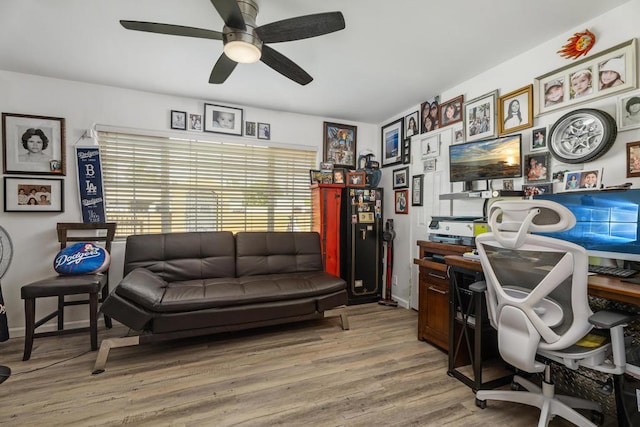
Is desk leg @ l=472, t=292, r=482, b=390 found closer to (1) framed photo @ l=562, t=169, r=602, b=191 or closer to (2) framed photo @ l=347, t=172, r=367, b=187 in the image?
(1) framed photo @ l=562, t=169, r=602, b=191

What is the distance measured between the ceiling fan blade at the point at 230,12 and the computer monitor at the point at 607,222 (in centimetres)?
230

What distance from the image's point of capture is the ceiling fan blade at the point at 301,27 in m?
1.56

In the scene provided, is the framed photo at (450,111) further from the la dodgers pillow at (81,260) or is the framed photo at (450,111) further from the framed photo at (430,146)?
the la dodgers pillow at (81,260)

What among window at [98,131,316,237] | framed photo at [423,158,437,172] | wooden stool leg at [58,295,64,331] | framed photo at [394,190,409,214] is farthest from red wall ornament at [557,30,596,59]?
wooden stool leg at [58,295,64,331]

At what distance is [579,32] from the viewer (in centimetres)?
195

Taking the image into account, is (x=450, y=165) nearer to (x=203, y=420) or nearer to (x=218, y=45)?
(x=218, y=45)

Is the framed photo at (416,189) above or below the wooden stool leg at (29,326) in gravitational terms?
above

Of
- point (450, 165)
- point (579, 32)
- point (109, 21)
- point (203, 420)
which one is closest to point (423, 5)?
point (579, 32)

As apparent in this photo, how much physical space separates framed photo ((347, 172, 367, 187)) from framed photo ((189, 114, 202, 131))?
6.14 feet

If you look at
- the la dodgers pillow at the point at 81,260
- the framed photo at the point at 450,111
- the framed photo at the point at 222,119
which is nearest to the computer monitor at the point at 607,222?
the framed photo at the point at 450,111

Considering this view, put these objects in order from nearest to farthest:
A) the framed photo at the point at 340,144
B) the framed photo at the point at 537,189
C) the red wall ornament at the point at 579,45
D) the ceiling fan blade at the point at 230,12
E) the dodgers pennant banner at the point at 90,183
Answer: the ceiling fan blade at the point at 230,12 < the red wall ornament at the point at 579,45 < the framed photo at the point at 537,189 < the dodgers pennant banner at the point at 90,183 < the framed photo at the point at 340,144

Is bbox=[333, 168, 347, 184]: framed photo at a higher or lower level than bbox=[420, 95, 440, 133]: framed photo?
lower

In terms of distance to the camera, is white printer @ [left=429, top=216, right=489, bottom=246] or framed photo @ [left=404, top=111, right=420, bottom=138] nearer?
white printer @ [left=429, top=216, right=489, bottom=246]

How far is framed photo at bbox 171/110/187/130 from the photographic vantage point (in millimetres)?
3172
